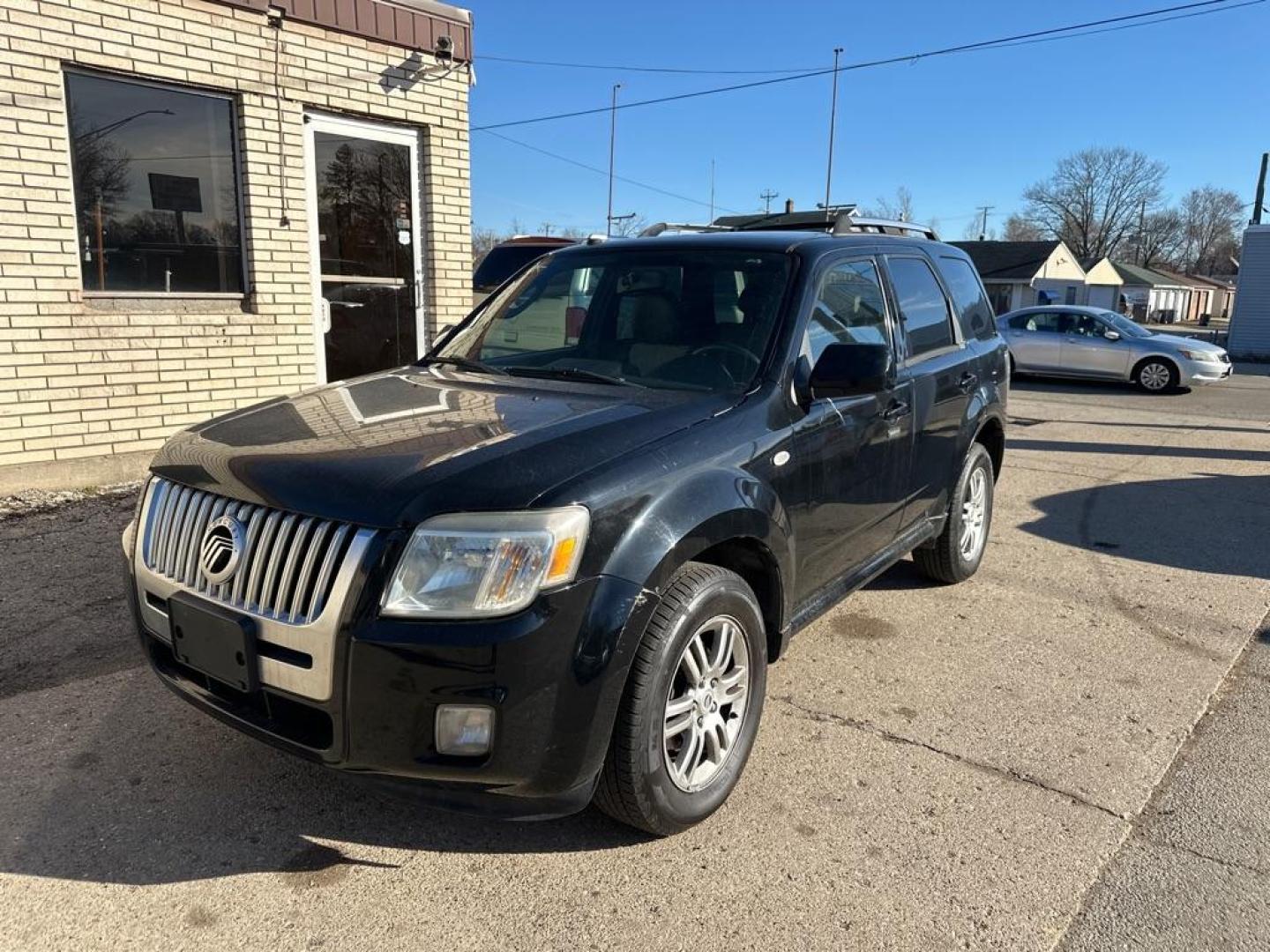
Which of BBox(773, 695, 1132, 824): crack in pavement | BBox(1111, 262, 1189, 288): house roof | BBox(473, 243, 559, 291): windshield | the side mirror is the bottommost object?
BBox(773, 695, 1132, 824): crack in pavement

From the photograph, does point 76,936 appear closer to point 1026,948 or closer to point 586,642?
point 586,642

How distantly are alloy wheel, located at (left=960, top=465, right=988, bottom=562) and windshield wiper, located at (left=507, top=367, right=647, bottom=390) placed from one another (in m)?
2.51

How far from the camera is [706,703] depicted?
289 centimetres

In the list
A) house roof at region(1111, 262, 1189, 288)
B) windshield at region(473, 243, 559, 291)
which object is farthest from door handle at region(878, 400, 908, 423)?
house roof at region(1111, 262, 1189, 288)

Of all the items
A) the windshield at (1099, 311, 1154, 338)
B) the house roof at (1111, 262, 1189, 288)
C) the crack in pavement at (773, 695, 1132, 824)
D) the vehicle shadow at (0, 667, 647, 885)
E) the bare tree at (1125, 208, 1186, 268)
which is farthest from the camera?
the bare tree at (1125, 208, 1186, 268)

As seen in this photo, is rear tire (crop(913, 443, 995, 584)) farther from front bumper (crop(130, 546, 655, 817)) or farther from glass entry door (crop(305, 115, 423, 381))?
glass entry door (crop(305, 115, 423, 381))

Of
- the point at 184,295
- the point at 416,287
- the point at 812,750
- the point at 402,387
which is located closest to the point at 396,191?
the point at 416,287

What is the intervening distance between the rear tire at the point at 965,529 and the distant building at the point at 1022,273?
4367 cm

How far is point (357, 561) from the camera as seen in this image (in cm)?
230

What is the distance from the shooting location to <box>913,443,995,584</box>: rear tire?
16.3ft

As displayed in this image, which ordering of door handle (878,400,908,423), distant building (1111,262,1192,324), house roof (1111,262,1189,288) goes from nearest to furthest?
door handle (878,400,908,423) < distant building (1111,262,1192,324) < house roof (1111,262,1189,288)

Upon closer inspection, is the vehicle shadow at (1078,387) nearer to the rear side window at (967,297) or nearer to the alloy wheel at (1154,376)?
the alloy wheel at (1154,376)

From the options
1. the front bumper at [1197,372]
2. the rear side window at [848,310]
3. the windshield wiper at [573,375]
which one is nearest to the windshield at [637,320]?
the windshield wiper at [573,375]

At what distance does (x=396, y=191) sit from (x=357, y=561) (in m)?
6.63
